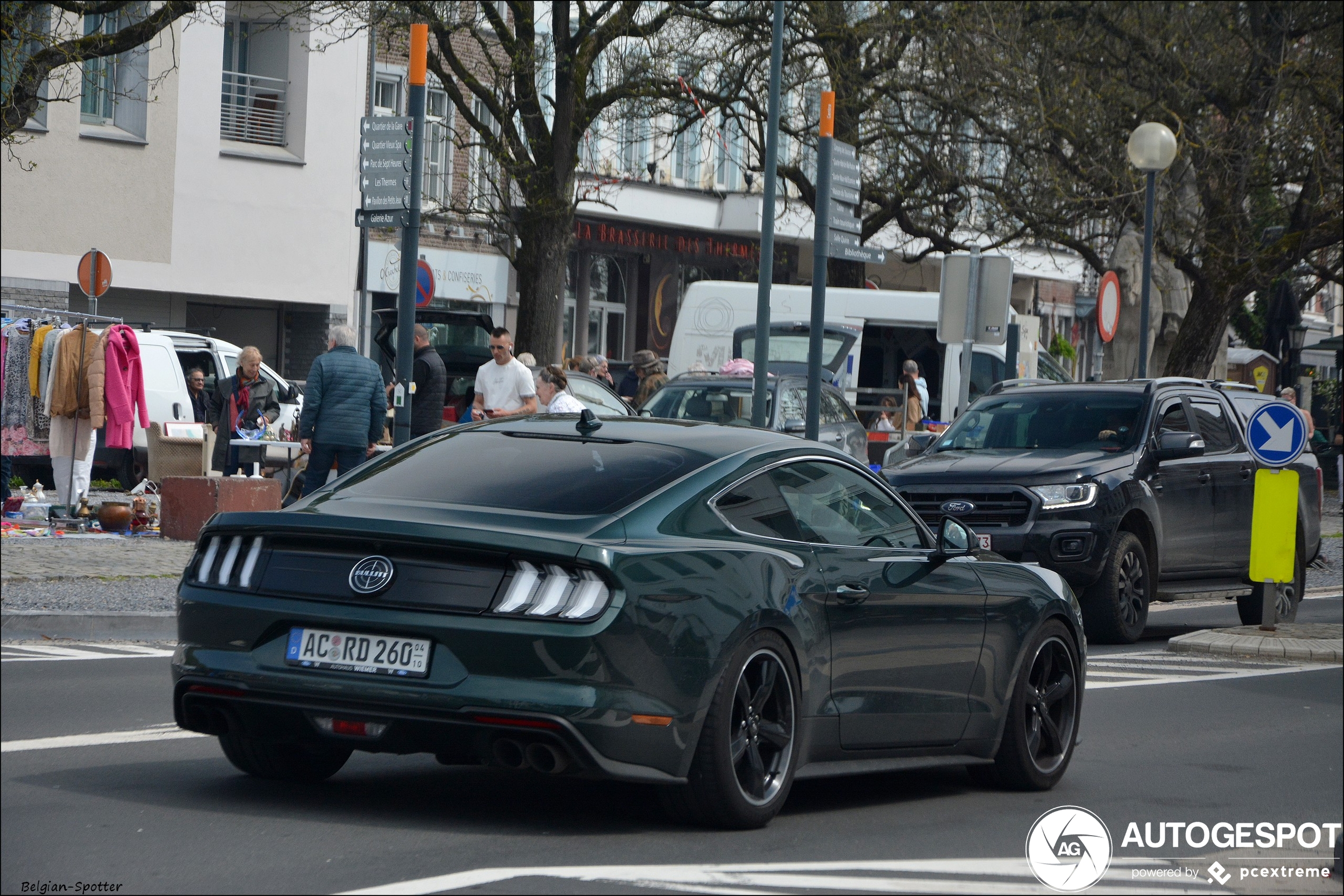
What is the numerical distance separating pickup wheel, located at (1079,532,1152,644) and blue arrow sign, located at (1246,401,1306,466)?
Answer: 1544 millimetres

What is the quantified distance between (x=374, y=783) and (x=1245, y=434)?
10.2m

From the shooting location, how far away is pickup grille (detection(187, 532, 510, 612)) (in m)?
6.15

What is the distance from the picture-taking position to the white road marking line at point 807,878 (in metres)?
5.56

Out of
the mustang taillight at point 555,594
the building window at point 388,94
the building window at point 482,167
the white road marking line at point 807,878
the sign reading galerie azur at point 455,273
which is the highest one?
the building window at point 388,94

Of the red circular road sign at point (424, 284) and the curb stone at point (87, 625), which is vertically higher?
the red circular road sign at point (424, 284)

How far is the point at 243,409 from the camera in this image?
21062mm

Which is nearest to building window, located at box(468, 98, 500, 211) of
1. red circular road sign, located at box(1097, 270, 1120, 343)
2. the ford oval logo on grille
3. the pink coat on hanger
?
red circular road sign, located at box(1097, 270, 1120, 343)

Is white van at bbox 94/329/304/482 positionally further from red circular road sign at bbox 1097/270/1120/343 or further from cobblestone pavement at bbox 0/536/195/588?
red circular road sign at bbox 1097/270/1120/343

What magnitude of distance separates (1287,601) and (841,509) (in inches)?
373

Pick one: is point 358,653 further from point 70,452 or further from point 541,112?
point 541,112

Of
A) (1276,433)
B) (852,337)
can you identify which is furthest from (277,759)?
(852,337)

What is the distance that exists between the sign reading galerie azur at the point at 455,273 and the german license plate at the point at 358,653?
103ft

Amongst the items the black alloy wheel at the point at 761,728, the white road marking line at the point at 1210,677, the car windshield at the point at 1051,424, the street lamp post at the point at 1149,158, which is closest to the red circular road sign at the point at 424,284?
the street lamp post at the point at 1149,158

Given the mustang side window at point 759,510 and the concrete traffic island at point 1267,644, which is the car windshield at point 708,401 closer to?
the concrete traffic island at point 1267,644
